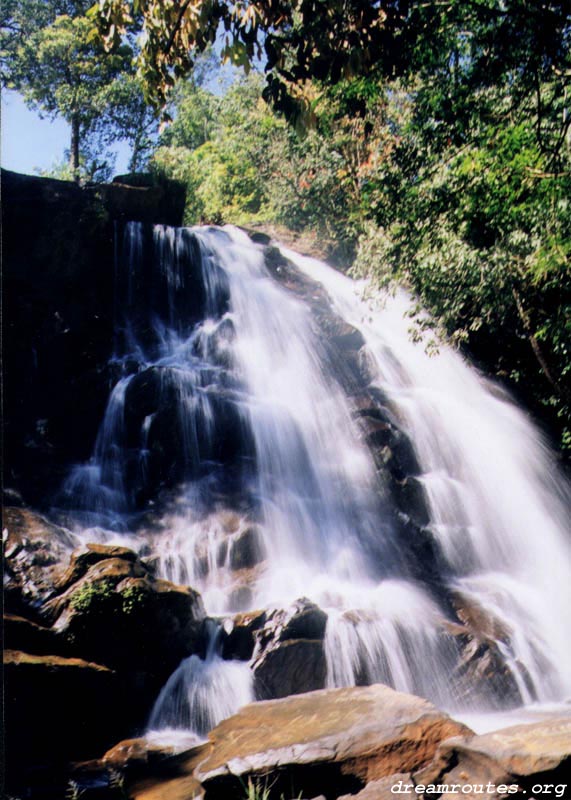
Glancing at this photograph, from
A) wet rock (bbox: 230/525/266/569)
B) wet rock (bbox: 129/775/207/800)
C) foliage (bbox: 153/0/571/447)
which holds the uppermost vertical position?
foliage (bbox: 153/0/571/447)

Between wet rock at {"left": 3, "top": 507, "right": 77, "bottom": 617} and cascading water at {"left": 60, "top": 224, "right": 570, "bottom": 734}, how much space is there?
5.86 feet

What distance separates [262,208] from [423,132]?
14803 mm

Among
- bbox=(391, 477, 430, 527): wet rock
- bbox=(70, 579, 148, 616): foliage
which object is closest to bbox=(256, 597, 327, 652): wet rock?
bbox=(70, 579, 148, 616): foliage

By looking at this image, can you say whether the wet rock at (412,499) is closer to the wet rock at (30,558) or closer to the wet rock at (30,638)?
the wet rock at (30,558)

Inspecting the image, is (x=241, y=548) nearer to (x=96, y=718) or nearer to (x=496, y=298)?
(x=96, y=718)

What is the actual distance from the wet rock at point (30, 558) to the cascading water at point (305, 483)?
1.78 metres

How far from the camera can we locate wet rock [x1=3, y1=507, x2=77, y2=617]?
6566 millimetres

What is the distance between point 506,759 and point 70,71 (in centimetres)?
849

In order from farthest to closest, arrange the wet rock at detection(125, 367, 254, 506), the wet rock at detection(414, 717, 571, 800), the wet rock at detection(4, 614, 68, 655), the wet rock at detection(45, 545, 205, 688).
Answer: the wet rock at detection(125, 367, 254, 506)
the wet rock at detection(45, 545, 205, 688)
the wet rock at detection(4, 614, 68, 655)
the wet rock at detection(414, 717, 571, 800)

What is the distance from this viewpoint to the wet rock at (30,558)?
657 centimetres

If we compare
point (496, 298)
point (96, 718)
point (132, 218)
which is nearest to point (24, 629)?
point (96, 718)

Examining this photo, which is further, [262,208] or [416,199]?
[262,208]

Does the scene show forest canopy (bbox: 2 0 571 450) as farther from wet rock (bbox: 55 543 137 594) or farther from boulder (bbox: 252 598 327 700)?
boulder (bbox: 252 598 327 700)

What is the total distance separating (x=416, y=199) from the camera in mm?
8414
